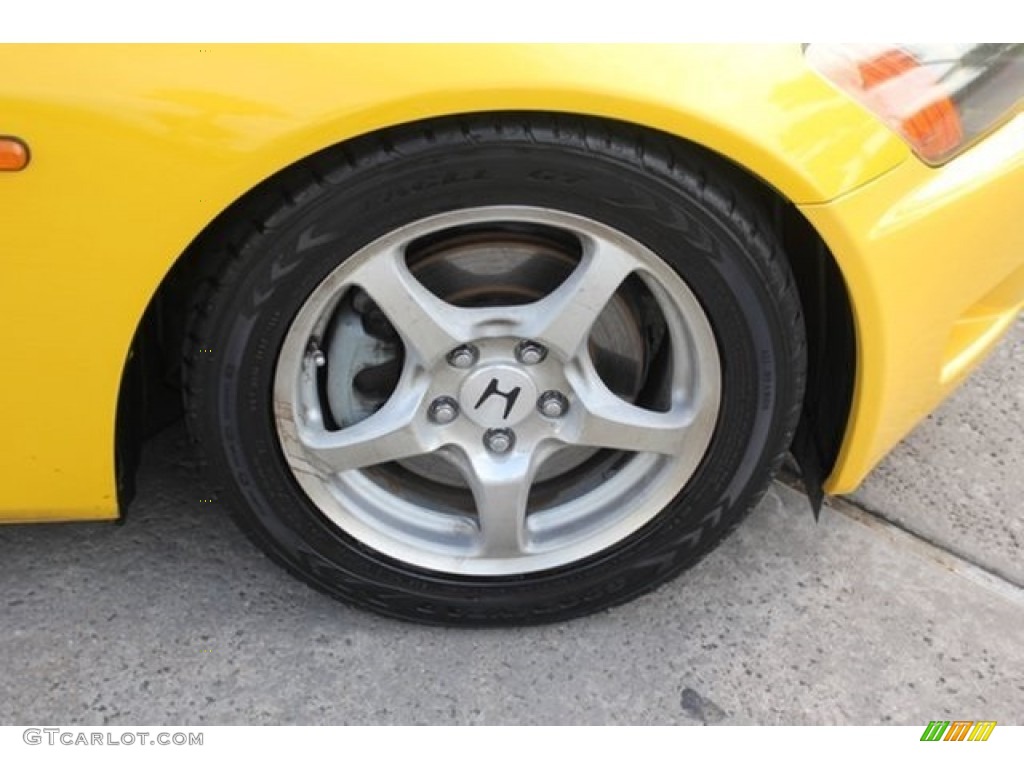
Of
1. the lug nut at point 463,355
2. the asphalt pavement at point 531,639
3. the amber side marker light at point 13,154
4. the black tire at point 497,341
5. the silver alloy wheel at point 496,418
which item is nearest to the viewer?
the amber side marker light at point 13,154

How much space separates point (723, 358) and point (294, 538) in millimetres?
791

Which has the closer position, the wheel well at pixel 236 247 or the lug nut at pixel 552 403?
the wheel well at pixel 236 247

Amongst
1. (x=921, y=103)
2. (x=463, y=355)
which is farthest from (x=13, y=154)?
(x=921, y=103)

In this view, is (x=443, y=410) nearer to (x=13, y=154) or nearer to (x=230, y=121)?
(x=230, y=121)

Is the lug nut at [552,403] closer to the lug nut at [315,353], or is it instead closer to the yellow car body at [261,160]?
the lug nut at [315,353]

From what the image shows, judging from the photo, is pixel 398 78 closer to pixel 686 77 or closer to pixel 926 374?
pixel 686 77

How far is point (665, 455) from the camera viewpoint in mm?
2061

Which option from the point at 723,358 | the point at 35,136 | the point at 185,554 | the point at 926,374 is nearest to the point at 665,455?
the point at 723,358

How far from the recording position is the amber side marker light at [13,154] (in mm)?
1586

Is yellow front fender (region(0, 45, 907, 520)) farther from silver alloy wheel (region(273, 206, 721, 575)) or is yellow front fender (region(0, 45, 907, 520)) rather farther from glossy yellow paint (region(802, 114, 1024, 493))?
silver alloy wheel (region(273, 206, 721, 575))

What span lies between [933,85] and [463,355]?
86 cm

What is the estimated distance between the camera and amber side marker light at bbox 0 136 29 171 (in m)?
1.59

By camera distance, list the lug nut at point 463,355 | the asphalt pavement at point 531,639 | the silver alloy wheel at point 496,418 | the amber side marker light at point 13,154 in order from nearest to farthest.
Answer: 1. the amber side marker light at point 13,154
2. the silver alloy wheel at point 496,418
3. the lug nut at point 463,355
4. the asphalt pavement at point 531,639
